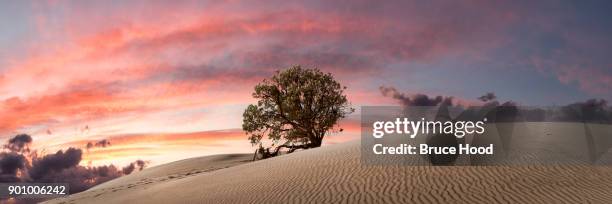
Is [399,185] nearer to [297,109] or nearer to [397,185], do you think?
[397,185]

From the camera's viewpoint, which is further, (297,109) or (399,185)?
(297,109)

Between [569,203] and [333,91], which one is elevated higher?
[333,91]

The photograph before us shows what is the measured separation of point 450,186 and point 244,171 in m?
9.03

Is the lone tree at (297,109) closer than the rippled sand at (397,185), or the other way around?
the rippled sand at (397,185)

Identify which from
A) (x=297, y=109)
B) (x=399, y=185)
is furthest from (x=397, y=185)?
(x=297, y=109)

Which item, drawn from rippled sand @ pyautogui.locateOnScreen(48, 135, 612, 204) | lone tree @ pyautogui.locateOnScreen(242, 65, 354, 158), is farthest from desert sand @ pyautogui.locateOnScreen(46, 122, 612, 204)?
lone tree @ pyautogui.locateOnScreen(242, 65, 354, 158)

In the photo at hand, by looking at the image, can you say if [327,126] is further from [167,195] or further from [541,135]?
[167,195]

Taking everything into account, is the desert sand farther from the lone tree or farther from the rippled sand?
the lone tree

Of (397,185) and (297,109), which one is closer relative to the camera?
(397,185)

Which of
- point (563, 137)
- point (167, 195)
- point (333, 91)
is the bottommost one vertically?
point (167, 195)

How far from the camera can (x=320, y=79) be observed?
3578cm

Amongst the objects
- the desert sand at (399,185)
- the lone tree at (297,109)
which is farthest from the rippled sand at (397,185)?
the lone tree at (297,109)

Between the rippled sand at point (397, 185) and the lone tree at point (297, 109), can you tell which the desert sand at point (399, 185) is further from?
the lone tree at point (297, 109)

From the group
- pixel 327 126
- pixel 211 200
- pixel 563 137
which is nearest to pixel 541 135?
pixel 563 137
